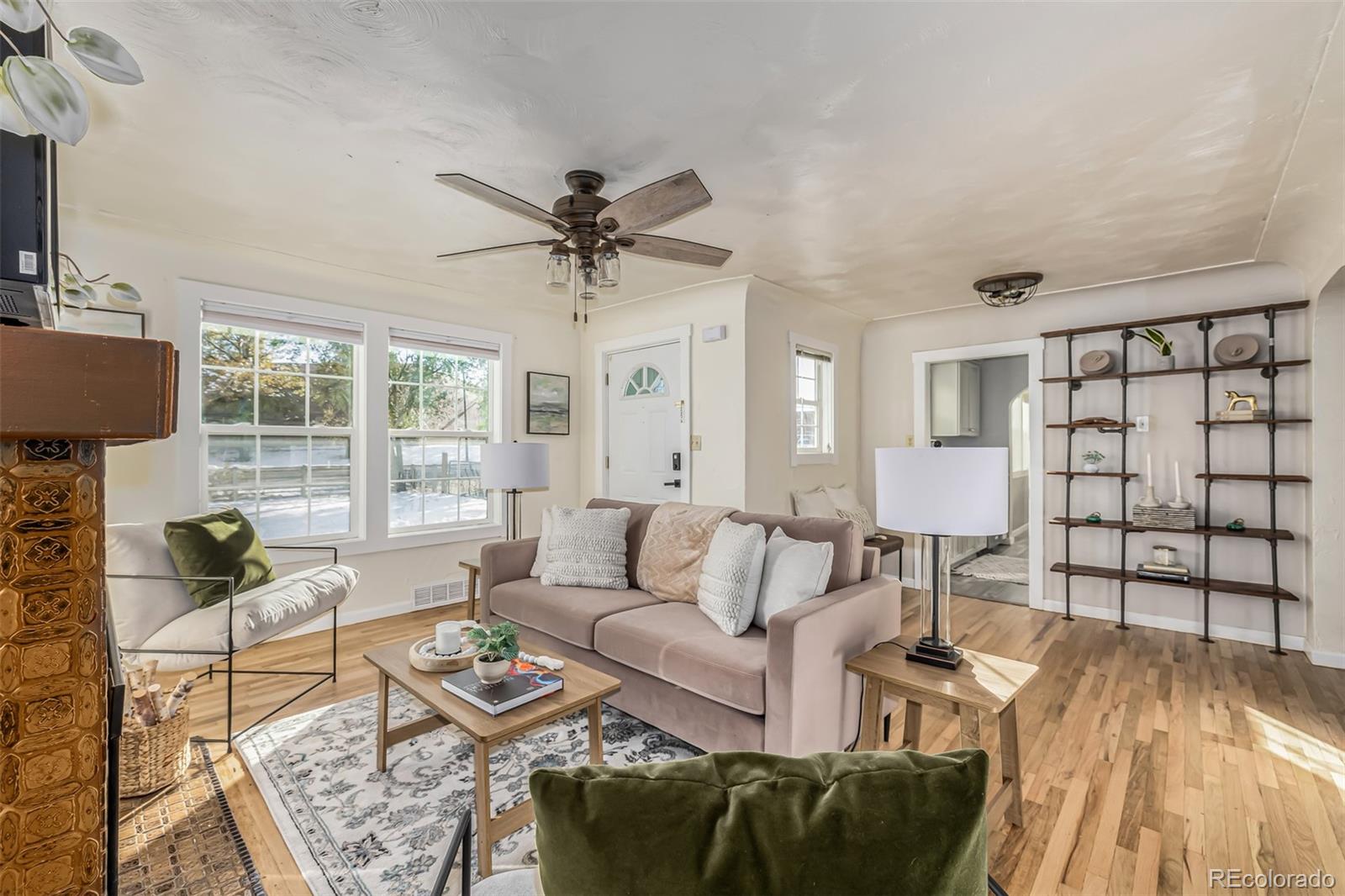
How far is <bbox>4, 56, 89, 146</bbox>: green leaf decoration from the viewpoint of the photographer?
0.50m

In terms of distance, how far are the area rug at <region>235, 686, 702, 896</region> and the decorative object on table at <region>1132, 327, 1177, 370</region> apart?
13.3 ft

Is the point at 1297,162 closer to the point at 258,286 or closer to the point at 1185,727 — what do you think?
the point at 1185,727

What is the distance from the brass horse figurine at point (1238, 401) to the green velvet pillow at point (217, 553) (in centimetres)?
591

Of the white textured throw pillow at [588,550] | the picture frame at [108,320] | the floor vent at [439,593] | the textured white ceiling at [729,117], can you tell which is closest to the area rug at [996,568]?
the textured white ceiling at [729,117]

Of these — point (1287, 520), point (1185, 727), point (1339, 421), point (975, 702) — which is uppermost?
point (1339, 421)

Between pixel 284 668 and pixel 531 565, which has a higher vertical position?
pixel 531 565

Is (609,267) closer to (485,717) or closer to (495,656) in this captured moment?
(495,656)

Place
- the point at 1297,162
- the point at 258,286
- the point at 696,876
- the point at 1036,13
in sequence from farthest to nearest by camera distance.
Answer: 1. the point at 258,286
2. the point at 1297,162
3. the point at 1036,13
4. the point at 696,876

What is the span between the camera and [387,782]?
2184 millimetres

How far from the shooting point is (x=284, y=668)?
3281mm

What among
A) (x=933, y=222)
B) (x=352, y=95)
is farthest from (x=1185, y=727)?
(x=352, y=95)

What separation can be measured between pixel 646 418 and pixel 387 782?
10.7ft

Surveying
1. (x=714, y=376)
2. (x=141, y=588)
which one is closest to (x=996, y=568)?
(x=714, y=376)

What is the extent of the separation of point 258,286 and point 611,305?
2459 millimetres
